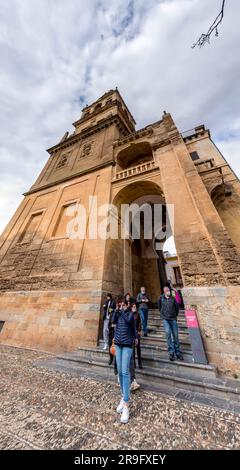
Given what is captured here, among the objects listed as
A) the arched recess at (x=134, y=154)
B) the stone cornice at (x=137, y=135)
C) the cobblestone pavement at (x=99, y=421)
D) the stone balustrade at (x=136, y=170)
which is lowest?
the cobblestone pavement at (x=99, y=421)

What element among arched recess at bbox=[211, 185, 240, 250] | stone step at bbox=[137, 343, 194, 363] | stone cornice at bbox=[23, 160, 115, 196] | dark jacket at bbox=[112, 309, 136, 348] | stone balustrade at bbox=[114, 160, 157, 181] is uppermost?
stone cornice at bbox=[23, 160, 115, 196]

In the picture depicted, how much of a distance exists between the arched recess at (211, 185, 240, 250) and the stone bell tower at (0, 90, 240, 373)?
4 cm

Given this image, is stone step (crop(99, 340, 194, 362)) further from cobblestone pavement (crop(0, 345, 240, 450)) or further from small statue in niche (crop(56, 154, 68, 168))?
small statue in niche (crop(56, 154, 68, 168))

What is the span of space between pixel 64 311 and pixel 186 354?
4379mm

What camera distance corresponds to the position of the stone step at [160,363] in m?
3.67

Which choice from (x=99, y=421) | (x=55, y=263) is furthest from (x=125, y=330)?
(x=55, y=263)

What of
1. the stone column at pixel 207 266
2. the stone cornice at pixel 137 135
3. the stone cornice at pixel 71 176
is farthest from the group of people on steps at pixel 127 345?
the stone cornice at pixel 137 135

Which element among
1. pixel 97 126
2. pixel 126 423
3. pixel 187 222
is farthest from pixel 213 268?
pixel 97 126

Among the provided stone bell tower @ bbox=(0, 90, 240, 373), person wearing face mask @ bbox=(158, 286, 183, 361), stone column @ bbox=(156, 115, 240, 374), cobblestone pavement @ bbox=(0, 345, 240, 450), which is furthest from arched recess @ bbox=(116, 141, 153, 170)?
cobblestone pavement @ bbox=(0, 345, 240, 450)

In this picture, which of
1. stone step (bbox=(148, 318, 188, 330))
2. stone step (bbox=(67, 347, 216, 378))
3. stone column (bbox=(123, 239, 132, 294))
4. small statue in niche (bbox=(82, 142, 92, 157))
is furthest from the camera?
small statue in niche (bbox=(82, 142, 92, 157))

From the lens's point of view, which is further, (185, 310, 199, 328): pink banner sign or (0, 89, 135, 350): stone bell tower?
(0, 89, 135, 350): stone bell tower

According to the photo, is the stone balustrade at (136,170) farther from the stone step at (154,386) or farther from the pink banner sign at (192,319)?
the stone step at (154,386)

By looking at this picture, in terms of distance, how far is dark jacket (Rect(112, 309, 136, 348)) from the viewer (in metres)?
2.85
